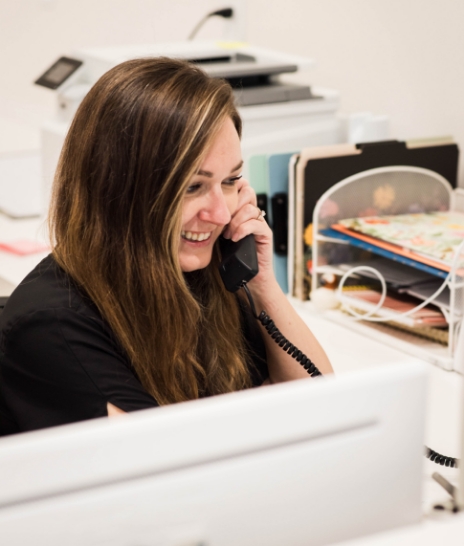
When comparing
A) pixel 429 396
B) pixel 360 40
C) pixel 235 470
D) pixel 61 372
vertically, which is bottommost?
pixel 429 396

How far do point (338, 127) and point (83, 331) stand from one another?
1.18 m

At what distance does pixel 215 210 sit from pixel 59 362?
327mm

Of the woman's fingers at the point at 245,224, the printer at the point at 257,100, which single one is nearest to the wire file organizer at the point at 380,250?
the printer at the point at 257,100

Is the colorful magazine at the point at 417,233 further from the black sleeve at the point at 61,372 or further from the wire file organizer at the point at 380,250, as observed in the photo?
the black sleeve at the point at 61,372

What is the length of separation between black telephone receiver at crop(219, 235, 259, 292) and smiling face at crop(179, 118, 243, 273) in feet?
0.27

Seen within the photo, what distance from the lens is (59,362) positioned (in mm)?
1085

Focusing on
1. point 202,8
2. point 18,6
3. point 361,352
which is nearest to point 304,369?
point 361,352

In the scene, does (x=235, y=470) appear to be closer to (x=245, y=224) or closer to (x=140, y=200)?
(x=140, y=200)

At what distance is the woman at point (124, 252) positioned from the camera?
1.10 metres

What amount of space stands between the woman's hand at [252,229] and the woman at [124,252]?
0.14 meters

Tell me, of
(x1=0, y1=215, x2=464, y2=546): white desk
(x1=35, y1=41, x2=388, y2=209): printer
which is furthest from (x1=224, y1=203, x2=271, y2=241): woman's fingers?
(x1=35, y1=41, x2=388, y2=209): printer

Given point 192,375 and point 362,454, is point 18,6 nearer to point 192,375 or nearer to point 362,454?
point 192,375

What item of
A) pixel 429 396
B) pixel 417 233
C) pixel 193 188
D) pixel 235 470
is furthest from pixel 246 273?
pixel 235 470

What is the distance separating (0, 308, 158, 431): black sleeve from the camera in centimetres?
108
